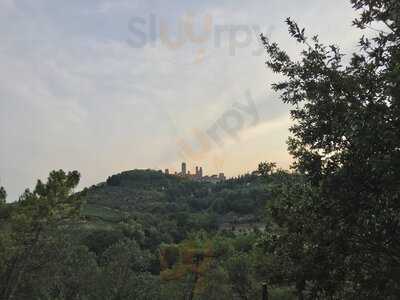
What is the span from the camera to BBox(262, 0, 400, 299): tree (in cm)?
1103

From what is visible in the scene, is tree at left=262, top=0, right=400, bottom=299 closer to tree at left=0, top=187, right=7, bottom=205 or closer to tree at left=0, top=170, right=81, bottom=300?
tree at left=0, top=170, right=81, bottom=300

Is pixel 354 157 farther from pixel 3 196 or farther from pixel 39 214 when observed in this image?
pixel 3 196

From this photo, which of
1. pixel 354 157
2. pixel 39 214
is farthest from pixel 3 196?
pixel 354 157

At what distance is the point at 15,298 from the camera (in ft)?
205

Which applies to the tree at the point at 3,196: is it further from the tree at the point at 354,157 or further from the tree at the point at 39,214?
the tree at the point at 354,157

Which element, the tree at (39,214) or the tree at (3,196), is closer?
the tree at (39,214)

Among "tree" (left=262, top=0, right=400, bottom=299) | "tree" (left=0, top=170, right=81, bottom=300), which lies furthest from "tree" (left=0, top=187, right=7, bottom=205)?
"tree" (left=262, top=0, right=400, bottom=299)

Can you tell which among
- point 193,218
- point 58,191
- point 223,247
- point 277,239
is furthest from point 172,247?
point 277,239

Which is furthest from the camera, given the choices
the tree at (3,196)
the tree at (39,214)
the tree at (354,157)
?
the tree at (3,196)

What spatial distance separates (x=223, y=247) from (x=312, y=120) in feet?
319

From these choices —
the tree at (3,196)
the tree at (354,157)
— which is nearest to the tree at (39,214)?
the tree at (3,196)

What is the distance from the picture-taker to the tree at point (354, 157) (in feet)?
36.2

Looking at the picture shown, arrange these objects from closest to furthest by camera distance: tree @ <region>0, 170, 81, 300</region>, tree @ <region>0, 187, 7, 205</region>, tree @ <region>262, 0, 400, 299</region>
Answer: tree @ <region>262, 0, 400, 299</region>
tree @ <region>0, 170, 81, 300</region>
tree @ <region>0, 187, 7, 205</region>

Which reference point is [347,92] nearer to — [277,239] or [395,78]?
[395,78]
